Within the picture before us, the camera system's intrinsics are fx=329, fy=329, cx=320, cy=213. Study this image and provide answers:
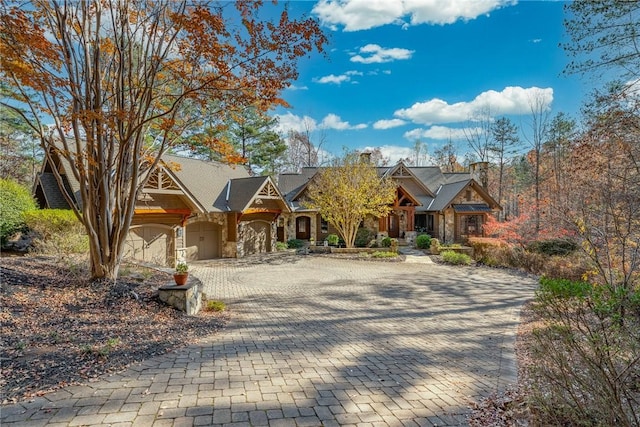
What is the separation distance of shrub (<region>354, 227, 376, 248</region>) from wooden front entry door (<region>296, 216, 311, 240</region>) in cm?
393

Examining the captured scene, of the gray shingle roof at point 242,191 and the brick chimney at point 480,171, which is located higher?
the brick chimney at point 480,171

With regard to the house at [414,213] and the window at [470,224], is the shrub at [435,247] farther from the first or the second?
the window at [470,224]

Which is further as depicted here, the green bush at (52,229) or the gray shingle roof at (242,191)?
the gray shingle roof at (242,191)

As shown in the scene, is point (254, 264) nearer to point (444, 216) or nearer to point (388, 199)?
point (388, 199)

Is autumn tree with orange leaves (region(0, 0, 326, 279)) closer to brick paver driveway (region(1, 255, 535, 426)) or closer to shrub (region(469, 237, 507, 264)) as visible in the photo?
brick paver driveway (region(1, 255, 535, 426))

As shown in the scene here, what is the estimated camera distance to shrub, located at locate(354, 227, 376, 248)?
23578 millimetres

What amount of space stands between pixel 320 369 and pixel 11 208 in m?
13.4

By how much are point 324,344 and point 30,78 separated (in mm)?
7801

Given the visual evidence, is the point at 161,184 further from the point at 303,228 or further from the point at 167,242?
the point at 303,228

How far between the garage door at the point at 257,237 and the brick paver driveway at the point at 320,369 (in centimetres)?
944

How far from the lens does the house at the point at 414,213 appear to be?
24703 mm

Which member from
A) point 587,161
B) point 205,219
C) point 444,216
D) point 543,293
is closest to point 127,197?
point 543,293

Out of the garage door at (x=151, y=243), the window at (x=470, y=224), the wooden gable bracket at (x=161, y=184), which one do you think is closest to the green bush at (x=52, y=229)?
the garage door at (x=151, y=243)

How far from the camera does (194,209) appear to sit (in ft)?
53.5
